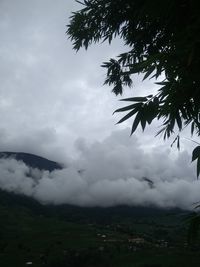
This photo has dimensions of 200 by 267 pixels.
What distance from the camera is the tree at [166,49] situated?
3875 millimetres

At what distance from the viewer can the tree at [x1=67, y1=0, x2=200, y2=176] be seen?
12.7 feet

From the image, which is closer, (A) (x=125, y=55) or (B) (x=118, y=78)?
(A) (x=125, y=55)

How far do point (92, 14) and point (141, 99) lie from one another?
399 cm

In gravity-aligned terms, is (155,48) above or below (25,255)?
above

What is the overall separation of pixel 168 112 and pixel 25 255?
188 metres

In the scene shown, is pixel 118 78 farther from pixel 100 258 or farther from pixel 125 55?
pixel 100 258

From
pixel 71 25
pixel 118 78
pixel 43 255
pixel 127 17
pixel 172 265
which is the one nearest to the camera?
pixel 127 17

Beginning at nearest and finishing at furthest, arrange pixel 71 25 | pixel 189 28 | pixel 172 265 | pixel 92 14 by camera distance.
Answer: pixel 189 28 < pixel 92 14 < pixel 71 25 < pixel 172 265

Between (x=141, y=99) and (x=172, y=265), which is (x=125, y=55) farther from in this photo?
(x=172, y=265)

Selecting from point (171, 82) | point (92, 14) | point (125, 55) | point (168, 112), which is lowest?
point (168, 112)

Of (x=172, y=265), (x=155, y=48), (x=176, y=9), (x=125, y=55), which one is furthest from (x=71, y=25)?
(x=172, y=265)

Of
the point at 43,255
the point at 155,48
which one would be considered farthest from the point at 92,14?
the point at 43,255

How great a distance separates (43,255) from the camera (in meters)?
170

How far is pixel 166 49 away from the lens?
5.25 meters
